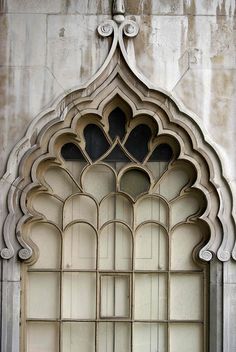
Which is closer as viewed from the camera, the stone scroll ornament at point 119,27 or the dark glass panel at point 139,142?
the stone scroll ornament at point 119,27

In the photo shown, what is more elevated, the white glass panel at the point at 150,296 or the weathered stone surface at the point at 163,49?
the weathered stone surface at the point at 163,49

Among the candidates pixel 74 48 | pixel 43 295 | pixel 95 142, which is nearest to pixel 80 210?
pixel 95 142

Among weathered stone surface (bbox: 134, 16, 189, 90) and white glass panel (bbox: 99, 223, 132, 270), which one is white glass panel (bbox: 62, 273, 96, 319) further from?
weathered stone surface (bbox: 134, 16, 189, 90)

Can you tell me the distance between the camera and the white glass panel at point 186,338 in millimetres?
8953

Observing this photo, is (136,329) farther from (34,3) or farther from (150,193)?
(34,3)

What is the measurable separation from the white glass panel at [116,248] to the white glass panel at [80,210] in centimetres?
23

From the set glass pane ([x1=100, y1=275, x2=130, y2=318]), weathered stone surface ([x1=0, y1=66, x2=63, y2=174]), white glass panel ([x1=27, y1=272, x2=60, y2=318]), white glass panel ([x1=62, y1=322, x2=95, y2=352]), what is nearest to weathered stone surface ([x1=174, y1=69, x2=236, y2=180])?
weathered stone surface ([x1=0, y1=66, x2=63, y2=174])

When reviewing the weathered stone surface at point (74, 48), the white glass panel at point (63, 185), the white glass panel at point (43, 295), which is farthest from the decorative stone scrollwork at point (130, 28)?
the white glass panel at point (43, 295)

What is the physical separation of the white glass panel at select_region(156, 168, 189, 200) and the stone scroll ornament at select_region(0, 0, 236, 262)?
0.28 metres

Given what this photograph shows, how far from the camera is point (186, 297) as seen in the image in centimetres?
899

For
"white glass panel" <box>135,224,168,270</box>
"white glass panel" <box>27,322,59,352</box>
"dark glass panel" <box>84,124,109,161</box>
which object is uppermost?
"dark glass panel" <box>84,124,109,161</box>

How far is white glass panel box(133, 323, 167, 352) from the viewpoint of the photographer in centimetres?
895

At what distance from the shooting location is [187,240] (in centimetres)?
903

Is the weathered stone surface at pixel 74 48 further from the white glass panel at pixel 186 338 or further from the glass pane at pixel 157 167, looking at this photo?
the white glass panel at pixel 186 338
